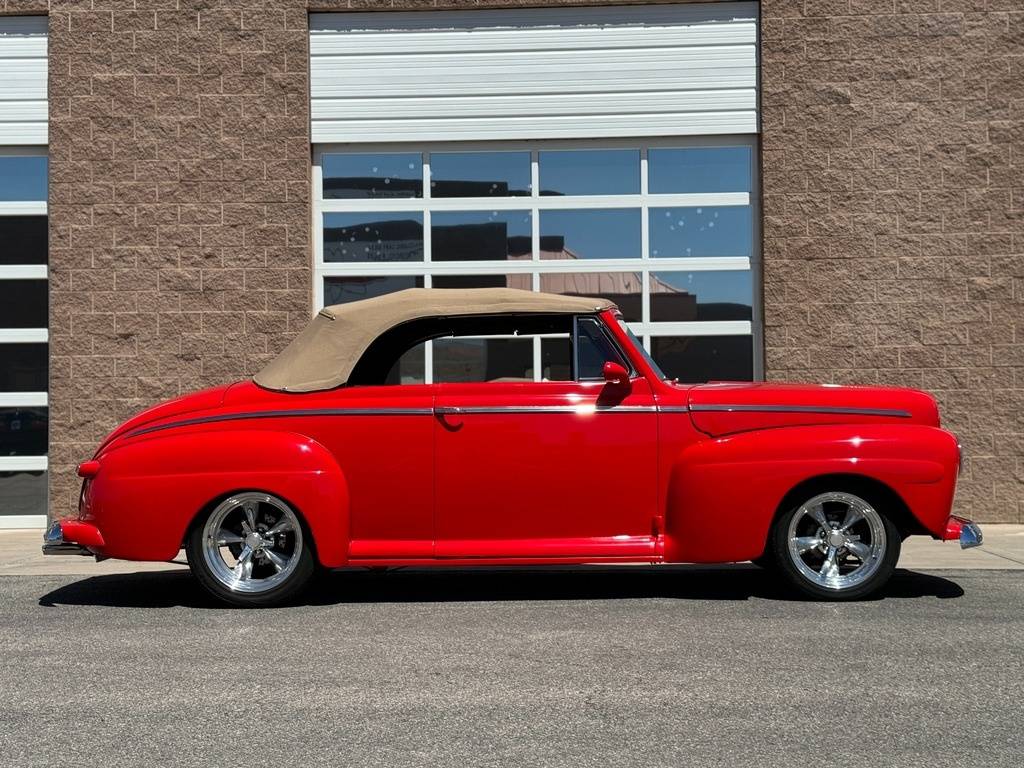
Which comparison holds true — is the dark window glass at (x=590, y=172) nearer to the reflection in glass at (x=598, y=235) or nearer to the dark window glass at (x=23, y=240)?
the reflection in glass at (x=598, y=235)

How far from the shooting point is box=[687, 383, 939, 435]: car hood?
6242 millimetres

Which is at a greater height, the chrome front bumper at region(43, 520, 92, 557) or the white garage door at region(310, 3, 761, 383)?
the white garage door at region(310, 3, 761, 383)

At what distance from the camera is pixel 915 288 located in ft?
34.2

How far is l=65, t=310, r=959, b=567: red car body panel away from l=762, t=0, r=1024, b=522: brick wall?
4385 millimetres

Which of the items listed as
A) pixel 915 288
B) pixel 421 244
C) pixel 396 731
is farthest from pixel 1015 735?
pixel 421 244

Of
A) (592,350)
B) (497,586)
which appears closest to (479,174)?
(592,350)

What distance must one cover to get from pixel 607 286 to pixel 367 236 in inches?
95.6

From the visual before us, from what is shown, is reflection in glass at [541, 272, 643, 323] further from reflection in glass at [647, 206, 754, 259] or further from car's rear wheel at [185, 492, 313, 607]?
car's rear wheel at [185, 492, 313, 607]

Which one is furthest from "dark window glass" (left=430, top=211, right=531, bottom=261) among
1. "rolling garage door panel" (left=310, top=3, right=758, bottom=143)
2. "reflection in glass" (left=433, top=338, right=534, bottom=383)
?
"reflection in glass" (left=433, top=338, right=534, bottom=383)

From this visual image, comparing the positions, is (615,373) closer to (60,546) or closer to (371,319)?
(371,319)

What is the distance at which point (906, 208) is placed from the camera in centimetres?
1048

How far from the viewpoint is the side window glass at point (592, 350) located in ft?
21.0

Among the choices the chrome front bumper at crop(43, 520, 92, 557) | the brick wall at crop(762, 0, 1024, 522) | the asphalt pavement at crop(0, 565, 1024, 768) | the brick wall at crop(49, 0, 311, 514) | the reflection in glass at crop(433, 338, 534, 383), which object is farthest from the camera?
the brick wall at crop(49, 0, 311, 514)

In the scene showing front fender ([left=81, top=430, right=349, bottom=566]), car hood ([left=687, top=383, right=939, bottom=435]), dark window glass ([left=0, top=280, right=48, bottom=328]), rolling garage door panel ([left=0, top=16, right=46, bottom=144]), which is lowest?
front fender ([left=81, top=430, right=349, bottom=566])
